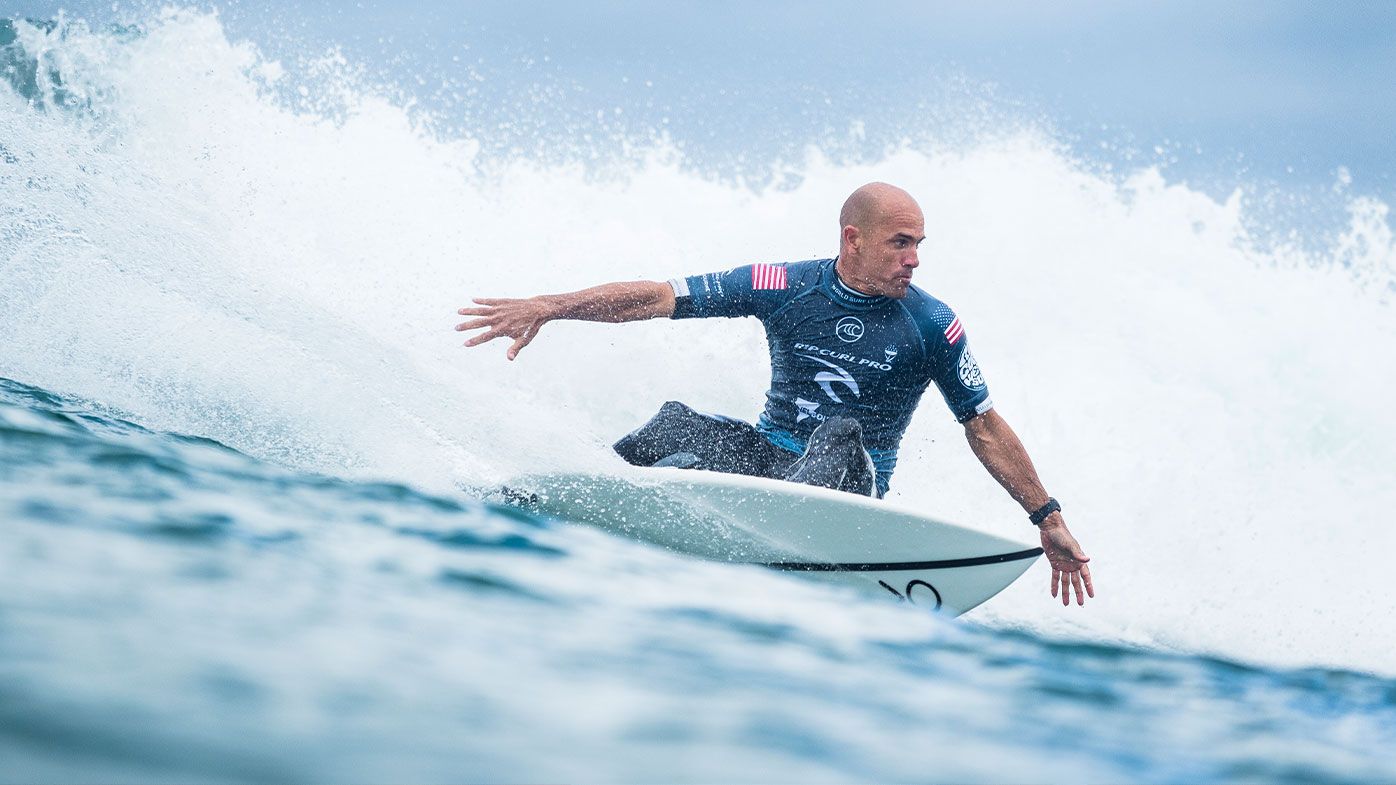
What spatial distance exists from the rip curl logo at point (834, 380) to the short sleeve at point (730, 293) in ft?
0.98

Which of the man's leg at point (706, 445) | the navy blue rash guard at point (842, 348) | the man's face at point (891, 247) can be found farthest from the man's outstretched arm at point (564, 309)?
the man's face at point (891, 247)

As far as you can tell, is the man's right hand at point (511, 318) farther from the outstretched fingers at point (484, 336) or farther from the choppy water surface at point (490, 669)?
the choppy water surface at point (490, 669)

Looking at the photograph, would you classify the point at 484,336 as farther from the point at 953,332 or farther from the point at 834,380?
the point at 953,332

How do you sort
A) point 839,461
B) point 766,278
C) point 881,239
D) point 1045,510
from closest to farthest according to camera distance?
point 839,461, point 881,239, point 1045,510, point 766,278

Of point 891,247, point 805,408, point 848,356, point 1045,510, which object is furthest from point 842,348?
point 1045,510

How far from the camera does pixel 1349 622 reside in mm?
7094

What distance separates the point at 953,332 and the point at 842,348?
476mm

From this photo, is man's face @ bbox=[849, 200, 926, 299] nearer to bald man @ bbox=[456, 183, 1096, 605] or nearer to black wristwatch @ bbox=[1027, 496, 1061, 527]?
bald man @ bbox=[456, 183, 1096, 605]

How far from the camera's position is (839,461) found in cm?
474

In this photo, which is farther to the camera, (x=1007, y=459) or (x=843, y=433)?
(x=1007, y=459)

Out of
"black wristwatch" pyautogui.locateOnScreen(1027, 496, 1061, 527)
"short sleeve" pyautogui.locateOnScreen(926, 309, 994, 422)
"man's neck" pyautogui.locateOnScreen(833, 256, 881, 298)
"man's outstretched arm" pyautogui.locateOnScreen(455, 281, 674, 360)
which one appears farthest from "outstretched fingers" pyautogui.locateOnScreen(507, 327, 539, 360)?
"black wristwatch" pyautogui.locateOnScreen(1027, 496, 1061, 527)

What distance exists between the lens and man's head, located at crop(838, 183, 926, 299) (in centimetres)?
503

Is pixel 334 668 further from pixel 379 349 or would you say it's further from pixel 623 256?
pixel 623 256

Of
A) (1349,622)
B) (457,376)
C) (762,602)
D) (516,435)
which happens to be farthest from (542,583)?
(1349,622)
